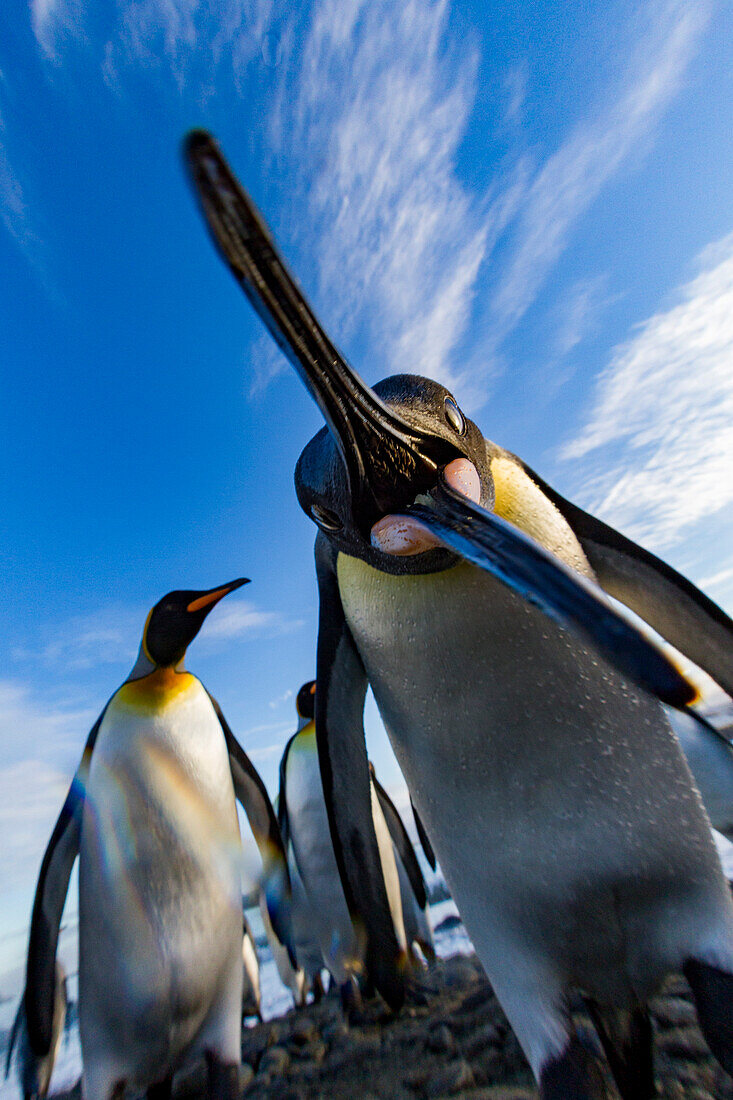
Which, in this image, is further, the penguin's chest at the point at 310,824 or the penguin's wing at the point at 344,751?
the penguin's chest at the point at 310,824

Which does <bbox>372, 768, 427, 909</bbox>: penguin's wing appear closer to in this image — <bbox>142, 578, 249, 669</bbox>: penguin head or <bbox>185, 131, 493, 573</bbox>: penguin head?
<bbox>142, 578, 249, 669</bbox>: penguin head

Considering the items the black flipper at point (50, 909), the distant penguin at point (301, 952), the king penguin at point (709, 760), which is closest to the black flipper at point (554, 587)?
the king penguin at point (709, 760)

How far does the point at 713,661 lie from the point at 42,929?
116 inches

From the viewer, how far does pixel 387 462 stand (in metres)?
0.92

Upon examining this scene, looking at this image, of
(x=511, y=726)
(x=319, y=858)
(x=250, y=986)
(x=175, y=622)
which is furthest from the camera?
(x=250, y=986)

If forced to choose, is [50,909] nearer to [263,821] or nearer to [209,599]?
[263,821]

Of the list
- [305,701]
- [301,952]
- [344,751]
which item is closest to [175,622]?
[344,751]

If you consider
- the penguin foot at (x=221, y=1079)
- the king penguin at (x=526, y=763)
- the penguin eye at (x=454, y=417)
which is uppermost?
the penguin eye at (x=454, y=417)

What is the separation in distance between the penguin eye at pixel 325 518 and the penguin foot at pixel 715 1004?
1128 mm

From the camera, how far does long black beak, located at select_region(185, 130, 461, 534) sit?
0.55 meters

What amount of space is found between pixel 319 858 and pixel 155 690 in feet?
7.74

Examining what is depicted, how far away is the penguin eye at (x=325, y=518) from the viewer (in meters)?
1.08

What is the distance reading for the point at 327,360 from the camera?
0.77 m

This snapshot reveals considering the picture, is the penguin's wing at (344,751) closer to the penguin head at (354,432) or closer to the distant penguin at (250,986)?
the penguin head at (354,432)
